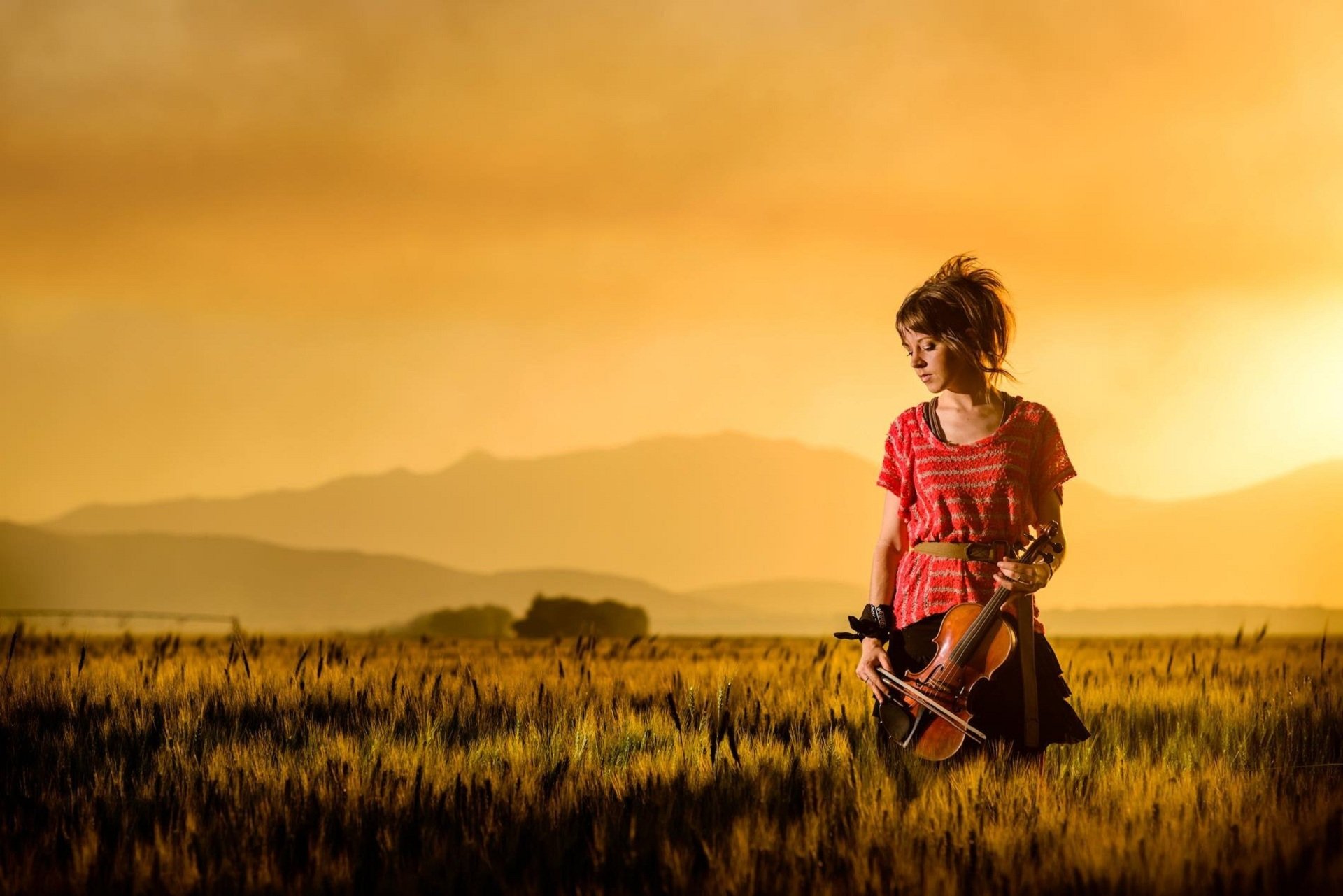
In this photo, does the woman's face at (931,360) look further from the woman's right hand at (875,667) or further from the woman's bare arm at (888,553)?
the woman's right hand at (875,667)

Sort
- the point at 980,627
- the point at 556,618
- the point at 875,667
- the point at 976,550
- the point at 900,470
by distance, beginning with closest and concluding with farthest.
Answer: the point at 980,627 < the point at 976,550 < the point at 875,667 < the point at 900,470 < the point at 556,618

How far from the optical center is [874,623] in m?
4.89

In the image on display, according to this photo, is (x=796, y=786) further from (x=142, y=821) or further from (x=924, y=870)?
(x=142, y=821)

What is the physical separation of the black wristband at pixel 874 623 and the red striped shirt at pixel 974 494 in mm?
72

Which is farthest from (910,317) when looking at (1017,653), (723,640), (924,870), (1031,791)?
(723,640)

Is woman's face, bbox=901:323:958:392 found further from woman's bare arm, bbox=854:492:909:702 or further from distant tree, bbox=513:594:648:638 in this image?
distant tree, bbox=513:594:648:638

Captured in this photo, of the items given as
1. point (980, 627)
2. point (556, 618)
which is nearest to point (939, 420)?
point (980, 627)

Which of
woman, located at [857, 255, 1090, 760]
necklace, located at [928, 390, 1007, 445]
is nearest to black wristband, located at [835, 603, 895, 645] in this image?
woman, located at [857, 255, 1090, 760]

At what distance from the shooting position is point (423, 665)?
30.3ft

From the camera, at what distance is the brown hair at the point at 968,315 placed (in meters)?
4.81

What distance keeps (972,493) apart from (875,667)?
2.21ft

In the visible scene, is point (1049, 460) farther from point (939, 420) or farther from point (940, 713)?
point (940, 713)

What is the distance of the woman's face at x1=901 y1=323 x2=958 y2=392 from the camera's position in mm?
4852

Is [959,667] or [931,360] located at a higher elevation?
[931,360]
